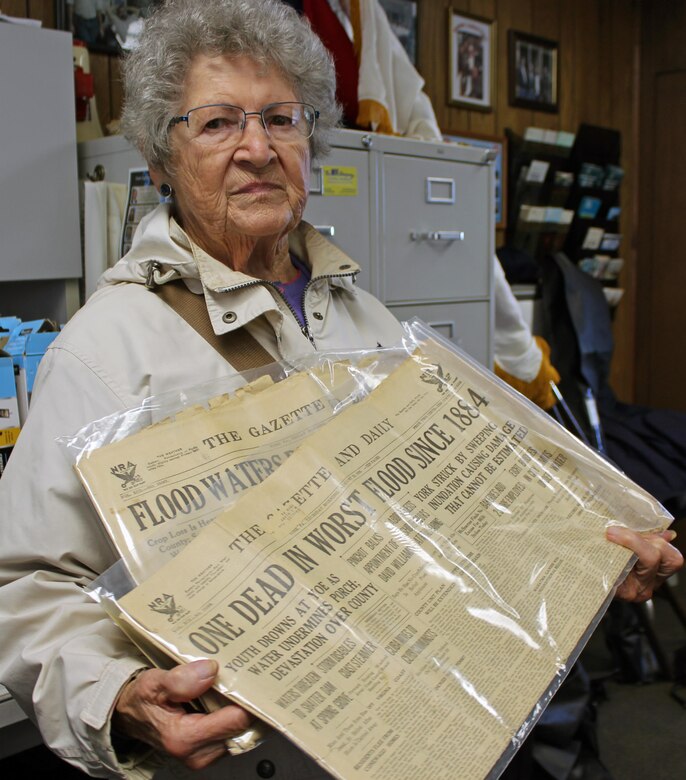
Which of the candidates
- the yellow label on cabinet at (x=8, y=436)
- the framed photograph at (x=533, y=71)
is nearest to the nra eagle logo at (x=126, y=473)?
the yellow label on cabinet at (x=8, y=436)

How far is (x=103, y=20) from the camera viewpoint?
2184 mm

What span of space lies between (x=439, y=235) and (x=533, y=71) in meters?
1.93

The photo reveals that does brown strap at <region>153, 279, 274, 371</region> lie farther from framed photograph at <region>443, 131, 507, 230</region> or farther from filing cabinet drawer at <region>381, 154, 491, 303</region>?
framed photograph at <region>443, 131, 507, 230</region>

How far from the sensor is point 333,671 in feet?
2.14

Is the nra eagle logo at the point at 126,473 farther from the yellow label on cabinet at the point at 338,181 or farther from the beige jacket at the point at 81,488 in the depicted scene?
the yellow label on cabinet at the point at 338,181

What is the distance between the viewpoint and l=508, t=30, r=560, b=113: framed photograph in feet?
11.8

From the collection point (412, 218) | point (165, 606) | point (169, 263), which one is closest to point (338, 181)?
point (412, 218)

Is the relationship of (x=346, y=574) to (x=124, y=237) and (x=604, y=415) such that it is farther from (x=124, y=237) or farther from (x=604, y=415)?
(x=604, y=415)

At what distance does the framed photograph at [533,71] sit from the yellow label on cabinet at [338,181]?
77.3 inches

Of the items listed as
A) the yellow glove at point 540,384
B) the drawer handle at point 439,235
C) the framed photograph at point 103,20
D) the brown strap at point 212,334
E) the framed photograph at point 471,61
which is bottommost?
the yellow glove at point 540,384

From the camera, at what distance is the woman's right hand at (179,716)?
63cm

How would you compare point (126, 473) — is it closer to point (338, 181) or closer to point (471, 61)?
point (338, 181)

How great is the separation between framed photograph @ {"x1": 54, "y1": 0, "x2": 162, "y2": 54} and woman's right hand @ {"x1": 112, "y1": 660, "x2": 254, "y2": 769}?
1894 mm

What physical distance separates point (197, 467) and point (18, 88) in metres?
1.27
